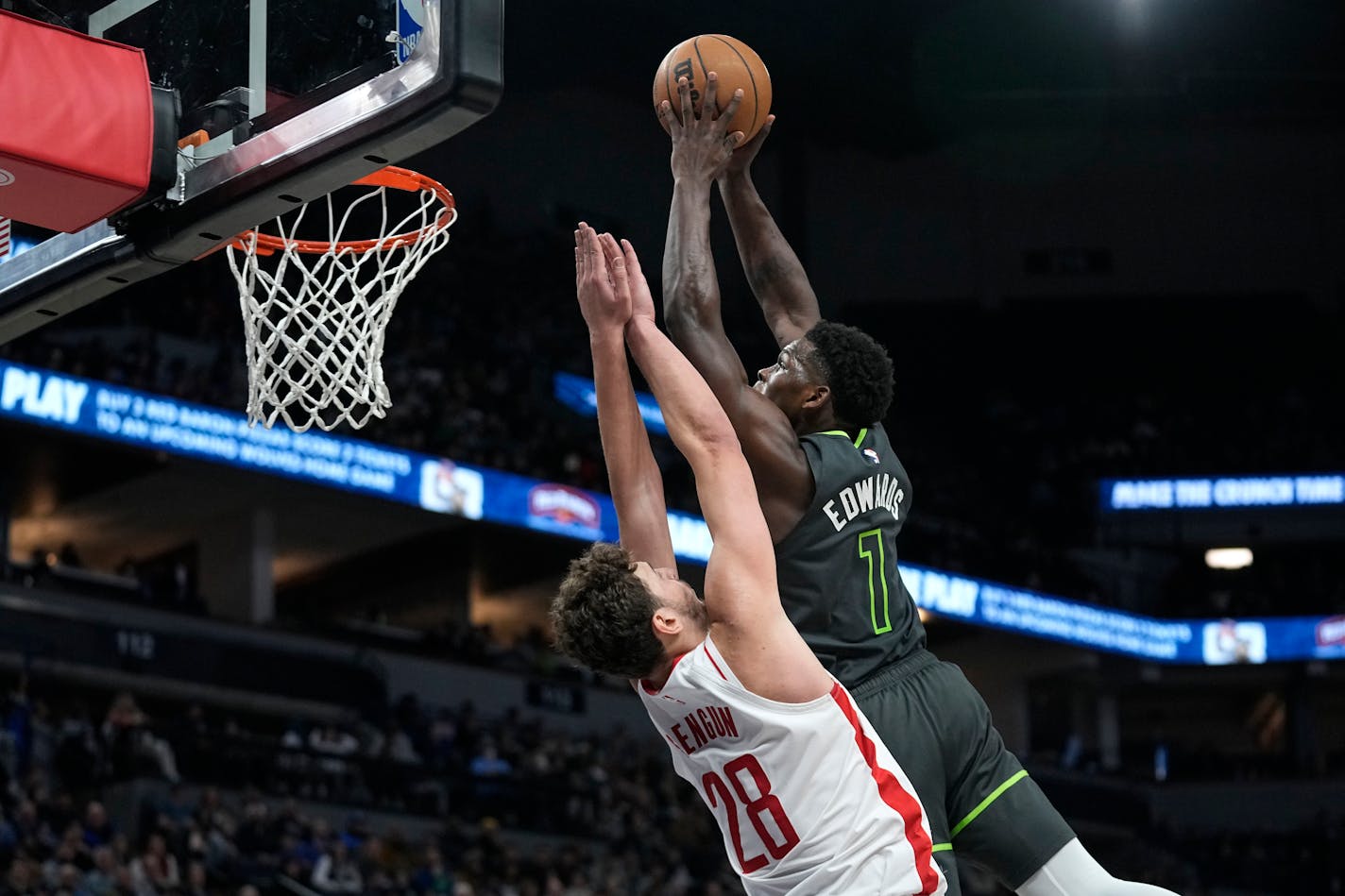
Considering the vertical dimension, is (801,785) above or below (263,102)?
below

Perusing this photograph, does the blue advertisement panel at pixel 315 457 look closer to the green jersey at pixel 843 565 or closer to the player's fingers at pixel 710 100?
the green jersey at pixel 843 565

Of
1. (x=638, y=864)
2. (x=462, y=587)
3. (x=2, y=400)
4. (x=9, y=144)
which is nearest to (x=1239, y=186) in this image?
(x=462, y=587)

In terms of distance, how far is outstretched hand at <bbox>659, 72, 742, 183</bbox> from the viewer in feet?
14.2

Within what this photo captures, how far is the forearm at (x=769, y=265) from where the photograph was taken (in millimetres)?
4871

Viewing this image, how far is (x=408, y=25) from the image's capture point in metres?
4.29

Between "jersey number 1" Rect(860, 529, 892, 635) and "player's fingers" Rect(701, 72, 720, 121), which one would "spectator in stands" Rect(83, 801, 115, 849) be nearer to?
"jersey number 1" Rect(860, 529, 892, 635)

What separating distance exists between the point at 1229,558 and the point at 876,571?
2704 centimetres

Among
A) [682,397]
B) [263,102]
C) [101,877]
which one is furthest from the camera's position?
[101,877]

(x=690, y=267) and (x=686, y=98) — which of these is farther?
(x=686, y=98)

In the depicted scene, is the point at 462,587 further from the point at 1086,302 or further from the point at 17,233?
the point at 17,233

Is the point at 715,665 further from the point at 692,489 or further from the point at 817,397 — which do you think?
the point at 692,489

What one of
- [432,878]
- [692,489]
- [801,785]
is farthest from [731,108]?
[692,489]

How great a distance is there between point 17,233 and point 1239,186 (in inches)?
1056

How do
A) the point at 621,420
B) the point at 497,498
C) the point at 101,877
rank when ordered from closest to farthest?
the point at 621,420 → the point at 101,877 → the point at 497,498
